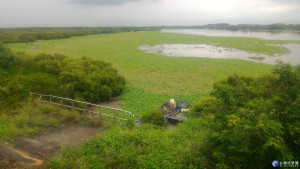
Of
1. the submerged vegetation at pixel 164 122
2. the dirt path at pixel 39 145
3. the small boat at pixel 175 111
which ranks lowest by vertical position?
the small boat at pixel 175 111

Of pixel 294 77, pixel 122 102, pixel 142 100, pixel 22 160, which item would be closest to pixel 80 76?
pixel 122 102

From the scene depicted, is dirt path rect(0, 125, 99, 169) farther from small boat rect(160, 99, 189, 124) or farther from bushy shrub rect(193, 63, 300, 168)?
bushy shrub rect(193, 63, 300, 168)

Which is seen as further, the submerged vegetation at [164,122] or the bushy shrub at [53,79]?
the bushy shrub at [53,79]

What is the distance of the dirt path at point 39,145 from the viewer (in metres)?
4.94

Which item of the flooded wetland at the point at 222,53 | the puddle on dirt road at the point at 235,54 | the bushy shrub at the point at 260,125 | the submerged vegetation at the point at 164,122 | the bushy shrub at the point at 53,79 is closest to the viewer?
the bushy shrub at the point at 260,125

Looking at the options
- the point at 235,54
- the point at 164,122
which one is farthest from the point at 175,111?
the point at 235,54

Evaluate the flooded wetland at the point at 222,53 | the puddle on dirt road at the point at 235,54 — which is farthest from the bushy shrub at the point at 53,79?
the puddle on dirt road at the point at 235,54

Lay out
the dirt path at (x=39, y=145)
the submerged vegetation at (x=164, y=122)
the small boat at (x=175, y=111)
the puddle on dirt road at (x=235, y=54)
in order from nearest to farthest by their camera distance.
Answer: the submerged vegetation at (x=164, y=122) → the dirt path at (x=39, y=145) → the small boat at (x=175, y=111) → the puddle on dirt road at (x=235, y=54)

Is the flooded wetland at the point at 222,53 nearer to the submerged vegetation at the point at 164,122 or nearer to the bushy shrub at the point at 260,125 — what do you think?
the submerged vegetation at the point at 164,122

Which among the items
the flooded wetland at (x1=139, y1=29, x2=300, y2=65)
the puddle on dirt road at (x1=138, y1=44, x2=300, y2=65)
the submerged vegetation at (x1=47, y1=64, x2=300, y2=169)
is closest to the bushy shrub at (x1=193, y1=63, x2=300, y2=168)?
the submerged vegetation at (x1=47, y1=64, x2=300, y2=169)

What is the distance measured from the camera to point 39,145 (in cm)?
580

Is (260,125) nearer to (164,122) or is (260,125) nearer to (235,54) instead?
(164,122)

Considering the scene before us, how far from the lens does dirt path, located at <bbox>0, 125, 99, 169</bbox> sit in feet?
16.2

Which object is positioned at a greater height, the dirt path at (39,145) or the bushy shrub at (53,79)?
the bushy shrub at (53,79)
